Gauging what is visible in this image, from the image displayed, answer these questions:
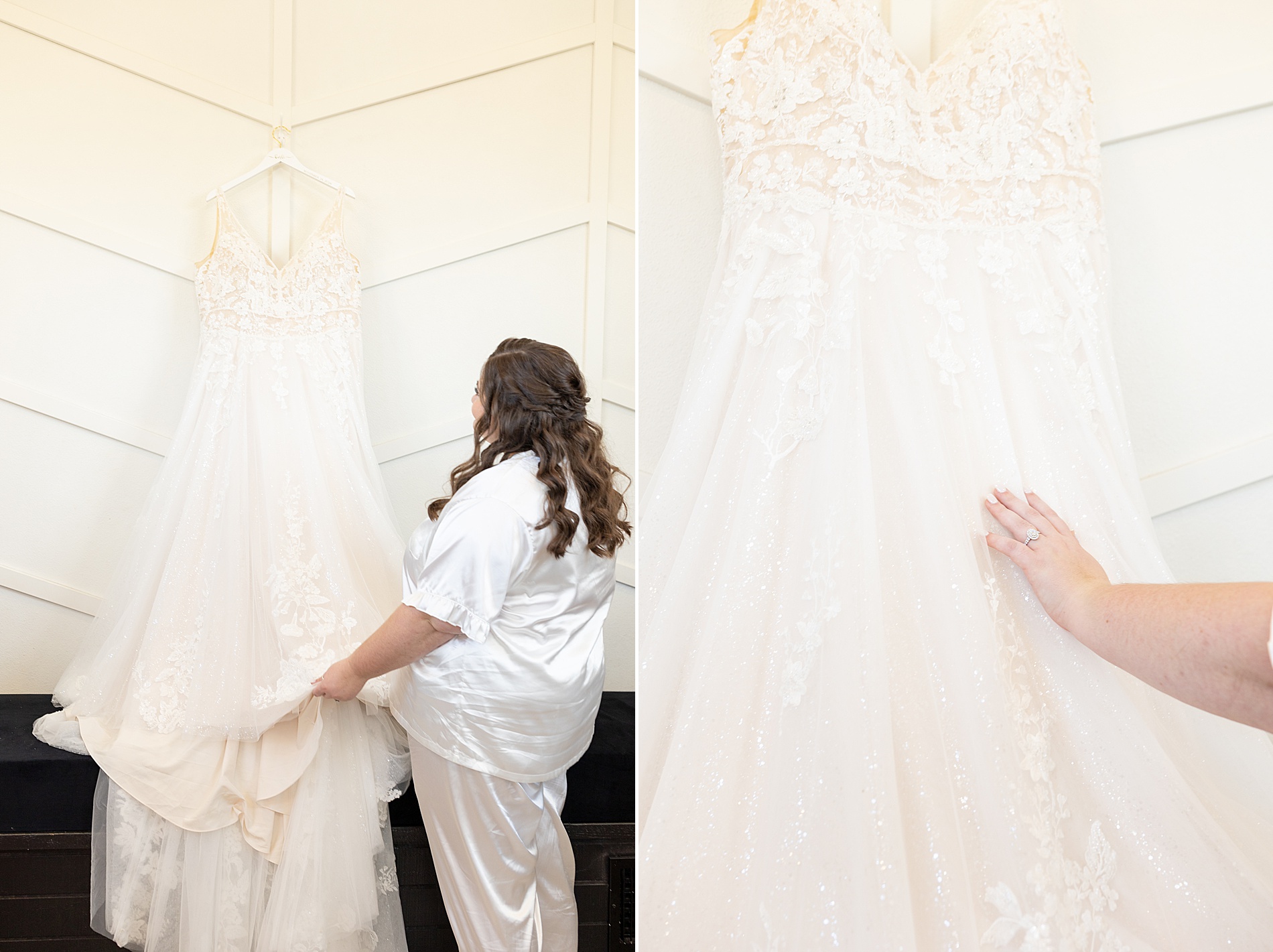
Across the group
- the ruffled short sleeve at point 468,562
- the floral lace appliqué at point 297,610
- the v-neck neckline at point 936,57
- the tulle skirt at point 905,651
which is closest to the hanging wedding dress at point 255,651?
the floral lace appliqué at point 297,610

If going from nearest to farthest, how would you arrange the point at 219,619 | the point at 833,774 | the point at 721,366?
the point at 833,774, the point at 721,366, the point at 219,619

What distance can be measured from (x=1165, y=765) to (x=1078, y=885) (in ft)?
0.56

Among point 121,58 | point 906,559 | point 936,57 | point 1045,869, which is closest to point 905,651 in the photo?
point 906,559

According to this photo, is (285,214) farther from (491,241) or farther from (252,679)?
(252,679)

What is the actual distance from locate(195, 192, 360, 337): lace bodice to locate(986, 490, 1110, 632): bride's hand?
86 cm

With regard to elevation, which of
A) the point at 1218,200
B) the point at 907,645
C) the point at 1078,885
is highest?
the point at 1218,200

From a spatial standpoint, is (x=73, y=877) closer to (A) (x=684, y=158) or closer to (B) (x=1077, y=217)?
(A) (x=684, y=158)

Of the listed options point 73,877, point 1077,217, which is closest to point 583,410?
point 1077,217

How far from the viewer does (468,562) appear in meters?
0.88

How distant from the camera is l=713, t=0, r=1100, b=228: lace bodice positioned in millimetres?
851

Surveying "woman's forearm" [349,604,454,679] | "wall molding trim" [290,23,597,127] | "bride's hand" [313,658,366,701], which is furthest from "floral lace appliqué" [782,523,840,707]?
"wall molding trim" [290,23,597,127]

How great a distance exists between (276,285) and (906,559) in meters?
0.95

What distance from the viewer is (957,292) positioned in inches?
34.9

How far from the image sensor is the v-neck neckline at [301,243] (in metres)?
1.02
